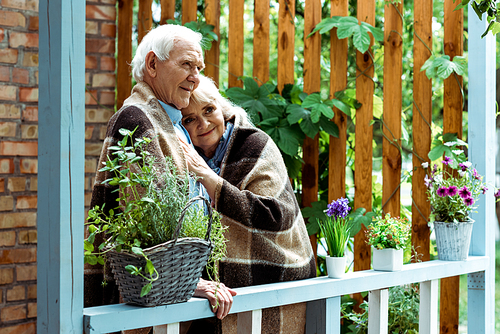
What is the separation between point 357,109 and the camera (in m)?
2.20

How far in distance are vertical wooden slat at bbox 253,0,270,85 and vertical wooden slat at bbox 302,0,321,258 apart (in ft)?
0.65

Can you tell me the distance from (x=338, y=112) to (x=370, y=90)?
17cm

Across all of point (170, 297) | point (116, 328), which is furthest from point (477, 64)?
point (116, 328)

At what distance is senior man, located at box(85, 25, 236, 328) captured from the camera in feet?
4.50

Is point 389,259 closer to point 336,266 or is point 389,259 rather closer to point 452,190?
point 336,266

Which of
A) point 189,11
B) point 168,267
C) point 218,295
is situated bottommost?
point 218,295

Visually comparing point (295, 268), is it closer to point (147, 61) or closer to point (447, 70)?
point (147, 61)

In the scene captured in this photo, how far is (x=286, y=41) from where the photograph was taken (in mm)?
2328

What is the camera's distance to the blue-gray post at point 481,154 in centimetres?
200

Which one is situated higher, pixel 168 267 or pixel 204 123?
pixel 204 123

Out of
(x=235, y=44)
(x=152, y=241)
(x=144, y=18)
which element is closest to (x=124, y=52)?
(x=144, y=18)

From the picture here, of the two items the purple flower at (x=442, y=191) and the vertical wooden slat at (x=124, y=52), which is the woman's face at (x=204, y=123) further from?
the vertical wooden slat at (x=124, y=52)

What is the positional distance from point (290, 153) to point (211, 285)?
1014 mm

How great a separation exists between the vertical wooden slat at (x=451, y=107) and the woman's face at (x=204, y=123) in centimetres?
101
